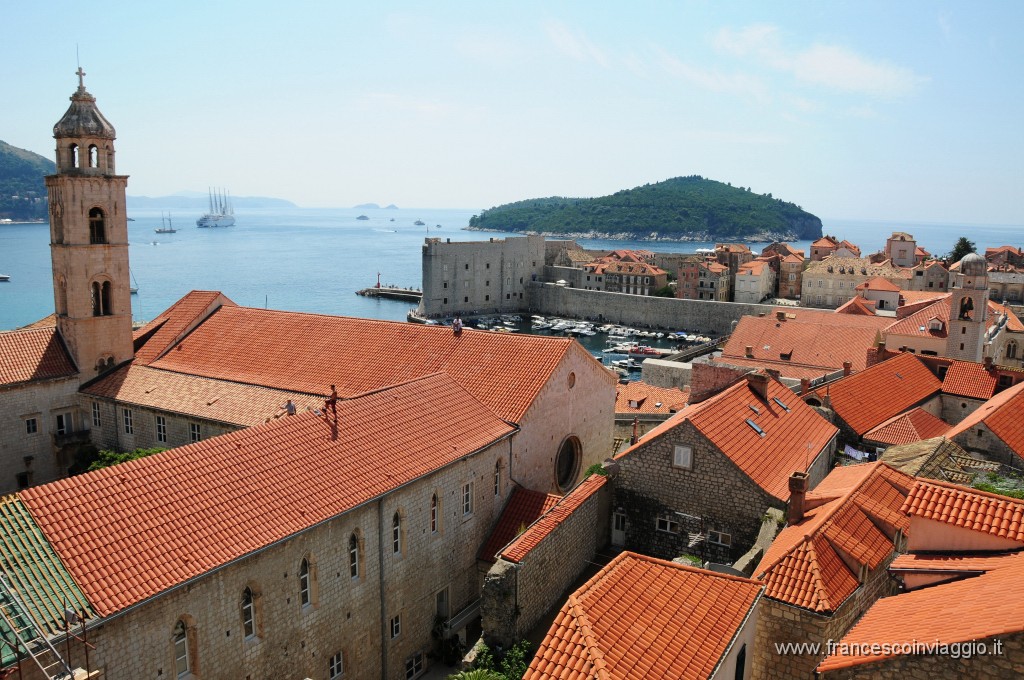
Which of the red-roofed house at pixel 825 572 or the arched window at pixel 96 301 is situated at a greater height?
the arched window at pixel 96 301

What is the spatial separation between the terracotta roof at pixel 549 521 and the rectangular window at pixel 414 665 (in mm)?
3263

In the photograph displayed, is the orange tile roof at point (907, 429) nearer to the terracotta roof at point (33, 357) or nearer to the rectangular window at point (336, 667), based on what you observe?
the rectangular window at point (336, 667)

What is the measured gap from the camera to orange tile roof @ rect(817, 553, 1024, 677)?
6.95 metres

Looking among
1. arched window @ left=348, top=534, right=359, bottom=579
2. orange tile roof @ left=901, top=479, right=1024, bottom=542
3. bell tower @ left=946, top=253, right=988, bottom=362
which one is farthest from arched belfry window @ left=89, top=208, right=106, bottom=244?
bell tower @ left=946, top=253, right=988, bottom=362

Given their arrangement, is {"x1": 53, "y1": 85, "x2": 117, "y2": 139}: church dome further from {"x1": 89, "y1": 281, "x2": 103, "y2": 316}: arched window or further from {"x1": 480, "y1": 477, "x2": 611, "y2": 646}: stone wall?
{"x1": 480, "y1": 477, "x2": 611, "y2": 646}: stone wall

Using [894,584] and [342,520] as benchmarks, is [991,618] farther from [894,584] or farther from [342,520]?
[342,520]

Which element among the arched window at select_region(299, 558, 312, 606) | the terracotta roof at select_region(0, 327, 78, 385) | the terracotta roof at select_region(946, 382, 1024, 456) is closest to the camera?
the arched window at select_region(299, 558, 312, 606)

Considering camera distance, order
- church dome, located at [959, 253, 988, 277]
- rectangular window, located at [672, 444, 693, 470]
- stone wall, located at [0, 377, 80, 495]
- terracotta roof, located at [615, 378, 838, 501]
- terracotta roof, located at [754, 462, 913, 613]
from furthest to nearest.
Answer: church dome, located at [959, 253, 988, 277] < stone wall, located at [0, 377, 80, 495] < rectangular window, located at [672, 444, 693, 470] < terracotta roof, located at [615, 378, 838, 501] < terracotta roof, located at [754, 462, 913, 613]

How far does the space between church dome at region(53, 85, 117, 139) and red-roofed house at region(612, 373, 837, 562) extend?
19.7 metres

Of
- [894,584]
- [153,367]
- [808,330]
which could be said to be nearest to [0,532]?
[894,584]

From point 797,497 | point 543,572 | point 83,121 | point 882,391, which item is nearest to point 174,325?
point 83,121

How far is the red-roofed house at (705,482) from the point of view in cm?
1518

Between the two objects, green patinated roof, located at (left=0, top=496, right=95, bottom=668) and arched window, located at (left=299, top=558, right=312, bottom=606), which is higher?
green patinated roof, located at (left=0, top=496, right=95, bottom=668)

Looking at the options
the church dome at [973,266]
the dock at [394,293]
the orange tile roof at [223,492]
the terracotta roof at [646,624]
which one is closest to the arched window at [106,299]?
the orange tile roof at [223,492]
